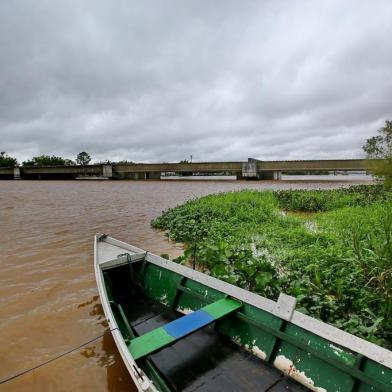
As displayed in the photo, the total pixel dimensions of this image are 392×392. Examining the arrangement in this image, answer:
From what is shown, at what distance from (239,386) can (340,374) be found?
0.93m

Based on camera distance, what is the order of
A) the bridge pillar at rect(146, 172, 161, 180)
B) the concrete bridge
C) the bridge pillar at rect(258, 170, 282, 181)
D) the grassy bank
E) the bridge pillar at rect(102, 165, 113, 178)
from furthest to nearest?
1. the bridge pillar at rect(146, 172, 161, 180)
2. the bridge pillar at rect(102, 165, 113, 178)
3. the bridge pillar at rect(258, 170, 282, 181)
4. the concrete bridge
5. the grassy bank

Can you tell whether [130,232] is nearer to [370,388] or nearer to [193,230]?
[193,230]

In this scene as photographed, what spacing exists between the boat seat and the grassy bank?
1038 mm

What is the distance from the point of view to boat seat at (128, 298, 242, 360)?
267 centimetres

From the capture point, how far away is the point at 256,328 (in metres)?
3.17

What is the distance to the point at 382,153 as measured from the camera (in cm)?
1797

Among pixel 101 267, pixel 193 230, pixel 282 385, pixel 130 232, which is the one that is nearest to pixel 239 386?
pixel 282 385

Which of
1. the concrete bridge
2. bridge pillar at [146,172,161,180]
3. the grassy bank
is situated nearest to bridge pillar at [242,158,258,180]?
the concrete bridge

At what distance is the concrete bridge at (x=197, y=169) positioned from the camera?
133ft

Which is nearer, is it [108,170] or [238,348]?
[238,348]

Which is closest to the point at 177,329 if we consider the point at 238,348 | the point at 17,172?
the point at 238,348

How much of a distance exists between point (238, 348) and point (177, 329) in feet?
2.74

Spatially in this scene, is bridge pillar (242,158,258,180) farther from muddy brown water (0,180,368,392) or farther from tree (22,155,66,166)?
tree (22,155,66,166)

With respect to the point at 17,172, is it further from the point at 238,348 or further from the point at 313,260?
the point at 238,348
